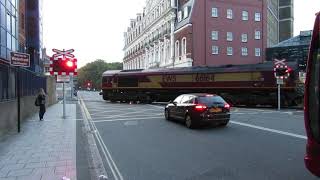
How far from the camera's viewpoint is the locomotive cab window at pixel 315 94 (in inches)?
198

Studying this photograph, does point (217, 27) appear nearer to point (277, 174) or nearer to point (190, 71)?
point (190, 71)

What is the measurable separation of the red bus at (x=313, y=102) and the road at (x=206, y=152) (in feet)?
7.86

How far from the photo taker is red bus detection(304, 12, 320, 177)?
5.06 m

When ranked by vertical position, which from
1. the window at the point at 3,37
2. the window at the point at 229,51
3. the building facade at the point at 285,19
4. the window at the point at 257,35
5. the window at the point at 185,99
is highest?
the building facade at the point at 285,19

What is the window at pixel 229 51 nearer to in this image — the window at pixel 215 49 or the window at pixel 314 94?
the window at pixel 215 49

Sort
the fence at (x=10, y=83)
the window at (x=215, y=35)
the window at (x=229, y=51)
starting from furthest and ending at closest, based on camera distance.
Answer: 1. the window at (x=229, y=51)
2. the window at (x=215, y=35)
3. the fence at (x=10, y=83)

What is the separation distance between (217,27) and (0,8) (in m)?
43.4

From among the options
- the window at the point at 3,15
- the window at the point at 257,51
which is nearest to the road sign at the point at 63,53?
the window at the point at 3,15

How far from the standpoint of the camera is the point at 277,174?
25.6ft

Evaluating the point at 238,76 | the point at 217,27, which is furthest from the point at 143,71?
the point at 217,27

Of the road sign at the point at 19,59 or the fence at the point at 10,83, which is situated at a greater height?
the road sign at the point at 19,59

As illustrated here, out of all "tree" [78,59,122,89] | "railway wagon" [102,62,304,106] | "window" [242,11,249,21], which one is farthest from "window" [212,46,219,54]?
"tree" [78,59,122,89]

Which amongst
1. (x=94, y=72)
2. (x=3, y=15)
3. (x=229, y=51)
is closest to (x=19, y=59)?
(x=3, y=15)

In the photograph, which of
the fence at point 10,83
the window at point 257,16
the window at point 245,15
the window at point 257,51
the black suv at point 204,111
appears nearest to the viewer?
the fence at point 10,83
